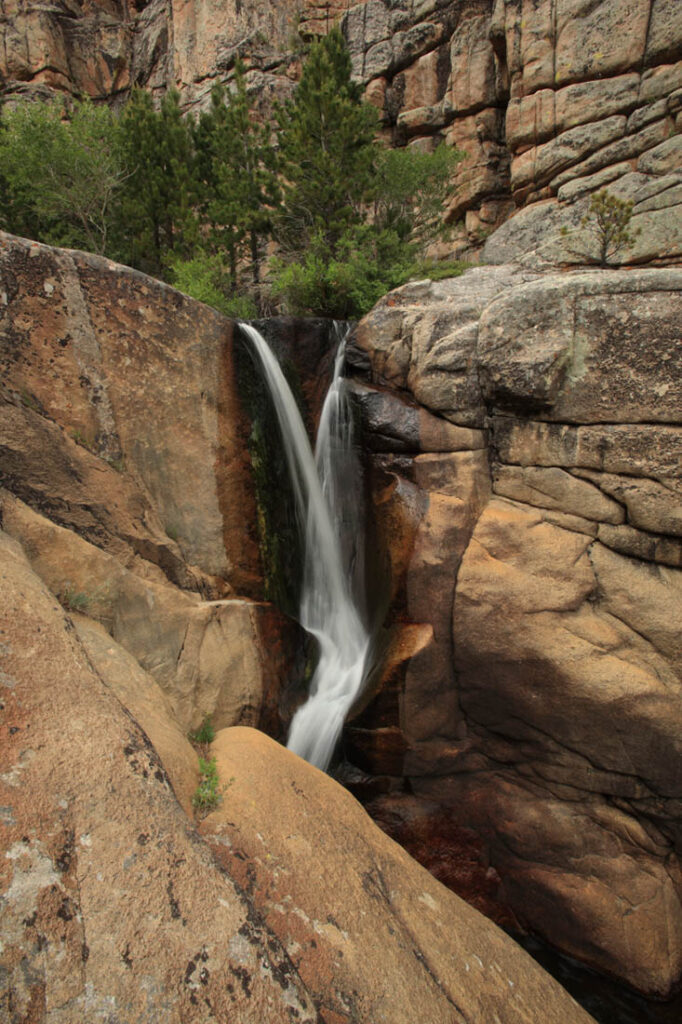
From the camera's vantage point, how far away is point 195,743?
463 centimetres

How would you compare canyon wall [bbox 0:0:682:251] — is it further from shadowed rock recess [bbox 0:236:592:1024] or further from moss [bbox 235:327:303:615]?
shadowed rock recess [bbox 0:236:592:1024]

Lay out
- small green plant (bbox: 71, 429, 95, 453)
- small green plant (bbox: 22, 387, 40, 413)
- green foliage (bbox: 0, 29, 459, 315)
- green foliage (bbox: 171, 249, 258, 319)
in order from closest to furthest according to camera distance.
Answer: small green plant (bbox: 22, 387, 40, 413) → small green plant (bbox: 71, 429, 95, 453) → green foliage (bbox: 171, 249, 258, 319) → green foliage (bbox: 0, 29, 459, 315)

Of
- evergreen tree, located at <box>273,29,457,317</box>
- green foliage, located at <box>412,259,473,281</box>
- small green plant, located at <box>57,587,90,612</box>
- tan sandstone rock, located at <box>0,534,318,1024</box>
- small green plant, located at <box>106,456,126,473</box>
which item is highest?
evergreen tree, located at <box>273,29,457,317</box>

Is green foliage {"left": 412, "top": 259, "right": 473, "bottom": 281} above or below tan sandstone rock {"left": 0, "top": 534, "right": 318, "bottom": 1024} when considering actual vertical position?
above

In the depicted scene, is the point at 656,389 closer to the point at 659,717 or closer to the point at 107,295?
the point at 659,717

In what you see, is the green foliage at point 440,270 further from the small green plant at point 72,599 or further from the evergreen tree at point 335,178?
the small green plant at point 72,599

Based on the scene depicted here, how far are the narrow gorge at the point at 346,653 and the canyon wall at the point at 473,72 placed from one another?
10036 mm

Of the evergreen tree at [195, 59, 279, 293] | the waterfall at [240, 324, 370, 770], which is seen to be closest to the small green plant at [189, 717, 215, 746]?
the waterfall at [240, 324, 370, 770]

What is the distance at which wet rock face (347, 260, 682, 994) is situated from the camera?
528 centimetres

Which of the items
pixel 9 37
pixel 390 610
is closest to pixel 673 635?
pixel 390 610

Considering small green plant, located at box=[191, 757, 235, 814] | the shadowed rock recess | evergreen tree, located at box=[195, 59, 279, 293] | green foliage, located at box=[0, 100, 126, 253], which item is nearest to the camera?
the shadowed rock recess

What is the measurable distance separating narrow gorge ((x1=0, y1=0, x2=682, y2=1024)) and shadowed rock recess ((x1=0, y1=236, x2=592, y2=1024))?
0.02m

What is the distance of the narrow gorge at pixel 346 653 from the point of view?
248 centimetres

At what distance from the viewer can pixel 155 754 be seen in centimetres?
303
